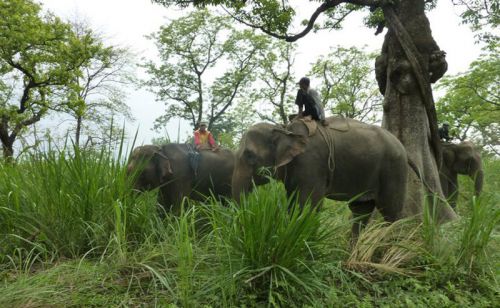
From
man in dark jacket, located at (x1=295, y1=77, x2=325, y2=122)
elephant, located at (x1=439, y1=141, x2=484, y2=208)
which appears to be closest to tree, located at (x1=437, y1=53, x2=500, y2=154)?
elephant, located at (x1=439, y1=141, x2=484, y2=208)

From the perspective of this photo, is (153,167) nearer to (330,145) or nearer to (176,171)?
(176,171)

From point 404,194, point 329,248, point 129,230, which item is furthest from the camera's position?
point 404,194

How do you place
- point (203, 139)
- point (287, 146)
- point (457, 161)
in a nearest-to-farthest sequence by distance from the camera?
1. point (287, 146)
2. point (203, 139)
3. point (457, 161)

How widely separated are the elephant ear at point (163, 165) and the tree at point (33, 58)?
1329 centimetres

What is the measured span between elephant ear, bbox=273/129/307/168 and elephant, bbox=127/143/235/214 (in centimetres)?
206

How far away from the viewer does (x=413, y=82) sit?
23.8ft

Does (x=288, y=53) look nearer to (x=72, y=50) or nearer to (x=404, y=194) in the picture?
(x=72, y=50)

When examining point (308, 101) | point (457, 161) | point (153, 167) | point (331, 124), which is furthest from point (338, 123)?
point (457, 161)

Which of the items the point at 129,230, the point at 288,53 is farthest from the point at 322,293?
the point at 288,53

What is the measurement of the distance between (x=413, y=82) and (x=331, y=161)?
2788 mm

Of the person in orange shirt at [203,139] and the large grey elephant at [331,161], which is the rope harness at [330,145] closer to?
the large grey elephant at [331,161]

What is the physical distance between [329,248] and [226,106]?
26.7 metres

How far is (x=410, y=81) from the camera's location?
727 cm

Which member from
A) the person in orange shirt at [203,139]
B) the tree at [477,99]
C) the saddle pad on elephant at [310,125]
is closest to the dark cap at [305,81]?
the saddle pad on elephant at [310,125]
